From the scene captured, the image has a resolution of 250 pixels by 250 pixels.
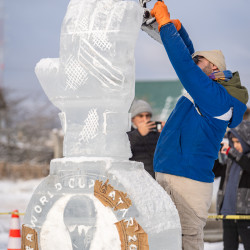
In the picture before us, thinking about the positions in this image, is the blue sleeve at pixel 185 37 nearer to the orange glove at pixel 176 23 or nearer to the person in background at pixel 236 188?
the orange glove at pixel 176 23

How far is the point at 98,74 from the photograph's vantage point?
8.50 ft

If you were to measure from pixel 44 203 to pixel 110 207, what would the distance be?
1.21ft

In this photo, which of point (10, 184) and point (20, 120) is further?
point (20, 120)

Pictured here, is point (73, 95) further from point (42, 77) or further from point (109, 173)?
point (109, 173)

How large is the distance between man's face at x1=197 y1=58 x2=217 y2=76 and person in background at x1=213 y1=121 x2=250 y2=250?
78.7 inches

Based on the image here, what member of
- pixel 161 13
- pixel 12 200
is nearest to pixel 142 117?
pixel 161 13

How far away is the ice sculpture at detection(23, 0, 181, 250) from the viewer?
2.44m

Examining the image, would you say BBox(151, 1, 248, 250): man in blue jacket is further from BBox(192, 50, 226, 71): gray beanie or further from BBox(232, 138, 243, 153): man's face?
BBox(232, 138, 243, 153): man's face

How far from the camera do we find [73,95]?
2.64m

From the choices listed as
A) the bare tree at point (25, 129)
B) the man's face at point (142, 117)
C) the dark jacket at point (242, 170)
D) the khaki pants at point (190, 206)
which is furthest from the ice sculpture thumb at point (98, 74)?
the bare tree at point (25, 129)

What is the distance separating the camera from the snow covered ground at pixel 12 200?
6.26 m

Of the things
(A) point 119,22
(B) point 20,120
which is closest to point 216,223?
(A) point 119,22

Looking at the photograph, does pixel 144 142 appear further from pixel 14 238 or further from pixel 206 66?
pixel 206 66

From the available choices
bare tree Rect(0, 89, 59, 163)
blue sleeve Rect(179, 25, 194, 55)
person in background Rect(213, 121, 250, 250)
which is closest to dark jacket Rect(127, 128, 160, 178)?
person in background Rect(213, 121, 250, 250)
